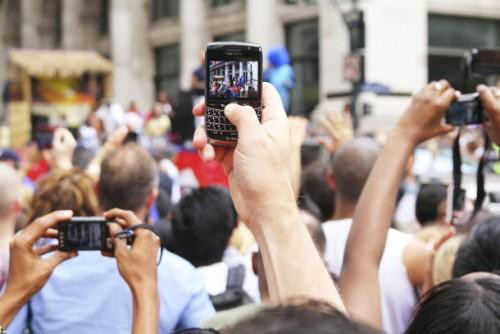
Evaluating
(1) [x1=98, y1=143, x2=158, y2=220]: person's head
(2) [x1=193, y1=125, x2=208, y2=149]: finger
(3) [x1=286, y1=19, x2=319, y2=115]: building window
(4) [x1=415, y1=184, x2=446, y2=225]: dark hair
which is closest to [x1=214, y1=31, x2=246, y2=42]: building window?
(3) [x1=286, y1=19, x2=319, y2=115]: building window

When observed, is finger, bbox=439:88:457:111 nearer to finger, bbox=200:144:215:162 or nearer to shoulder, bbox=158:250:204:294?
finger, bbox=200:144:215:162

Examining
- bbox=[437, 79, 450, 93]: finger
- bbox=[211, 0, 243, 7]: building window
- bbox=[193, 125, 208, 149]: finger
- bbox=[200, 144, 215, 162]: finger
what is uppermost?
bbox=[211, 0, 243, 7]: building window

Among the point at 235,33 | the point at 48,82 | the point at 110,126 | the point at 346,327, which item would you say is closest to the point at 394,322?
the point at 346,327

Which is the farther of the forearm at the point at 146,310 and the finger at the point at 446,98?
the finger at the point at 446,98

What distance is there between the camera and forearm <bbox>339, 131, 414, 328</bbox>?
7.50ft

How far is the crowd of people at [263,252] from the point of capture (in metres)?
1.53

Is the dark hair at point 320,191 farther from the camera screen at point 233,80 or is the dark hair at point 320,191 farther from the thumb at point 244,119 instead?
the thumb at point 244,119

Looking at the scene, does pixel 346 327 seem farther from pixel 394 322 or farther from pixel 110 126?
pixel 110 126

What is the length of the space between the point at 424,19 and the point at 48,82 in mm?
13581

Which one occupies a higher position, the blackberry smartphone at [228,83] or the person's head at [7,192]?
the blackberry smartphone at [228,83]

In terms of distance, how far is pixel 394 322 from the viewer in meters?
3.03

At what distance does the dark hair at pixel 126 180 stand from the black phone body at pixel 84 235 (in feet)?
3.02

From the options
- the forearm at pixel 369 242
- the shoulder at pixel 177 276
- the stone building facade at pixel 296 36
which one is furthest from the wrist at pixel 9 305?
the stone building facade at pixel 296 36

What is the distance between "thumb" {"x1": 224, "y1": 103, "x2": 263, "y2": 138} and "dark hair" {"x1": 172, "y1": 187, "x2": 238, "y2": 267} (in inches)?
75.7
